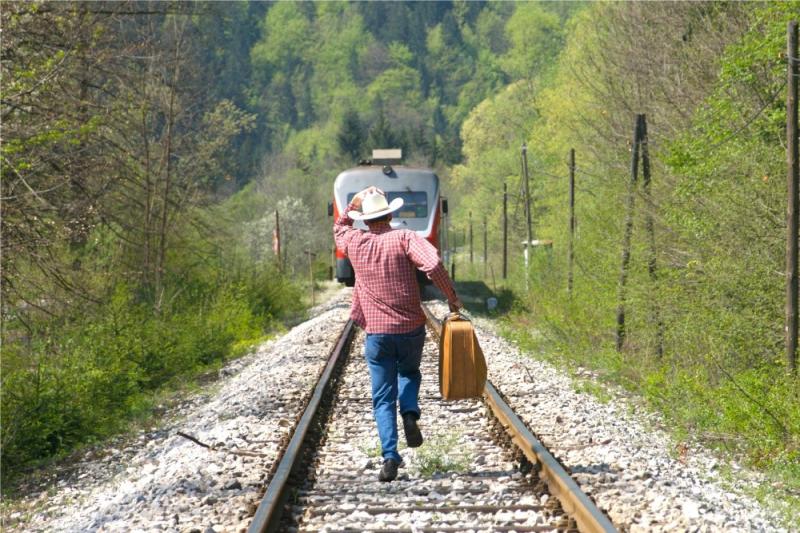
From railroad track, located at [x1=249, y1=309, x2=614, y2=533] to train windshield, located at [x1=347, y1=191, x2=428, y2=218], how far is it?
1359 cm

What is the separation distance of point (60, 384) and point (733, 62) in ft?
33.3

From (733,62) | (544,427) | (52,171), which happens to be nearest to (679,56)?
(733,62)

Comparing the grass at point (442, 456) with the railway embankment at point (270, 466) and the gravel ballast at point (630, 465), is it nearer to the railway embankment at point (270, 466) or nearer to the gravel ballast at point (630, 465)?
the railway embankment at point (270, 466)

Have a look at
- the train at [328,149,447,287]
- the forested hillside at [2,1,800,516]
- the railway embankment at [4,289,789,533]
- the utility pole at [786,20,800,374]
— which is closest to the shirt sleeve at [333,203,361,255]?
the railway embankment at [4,289,789,533]

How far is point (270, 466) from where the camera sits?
23.1ft

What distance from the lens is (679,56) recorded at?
22.0 metres

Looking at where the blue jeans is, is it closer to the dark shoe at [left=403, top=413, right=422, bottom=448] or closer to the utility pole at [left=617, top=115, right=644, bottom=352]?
the dark shoe at [left=403, top=413, right=422, bottom=448]

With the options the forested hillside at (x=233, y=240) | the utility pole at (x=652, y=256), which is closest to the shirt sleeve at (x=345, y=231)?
the forested hillside at (x=233, y=240)

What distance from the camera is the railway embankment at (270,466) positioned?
226 inches

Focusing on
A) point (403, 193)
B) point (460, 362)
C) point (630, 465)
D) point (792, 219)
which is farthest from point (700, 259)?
point (403, 193)

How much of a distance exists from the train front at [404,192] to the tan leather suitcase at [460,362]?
15.7 meters

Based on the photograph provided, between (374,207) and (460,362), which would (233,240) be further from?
(460,362)

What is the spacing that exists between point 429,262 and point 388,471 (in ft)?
4.71

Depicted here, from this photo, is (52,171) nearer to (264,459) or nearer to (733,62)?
(264,459)
